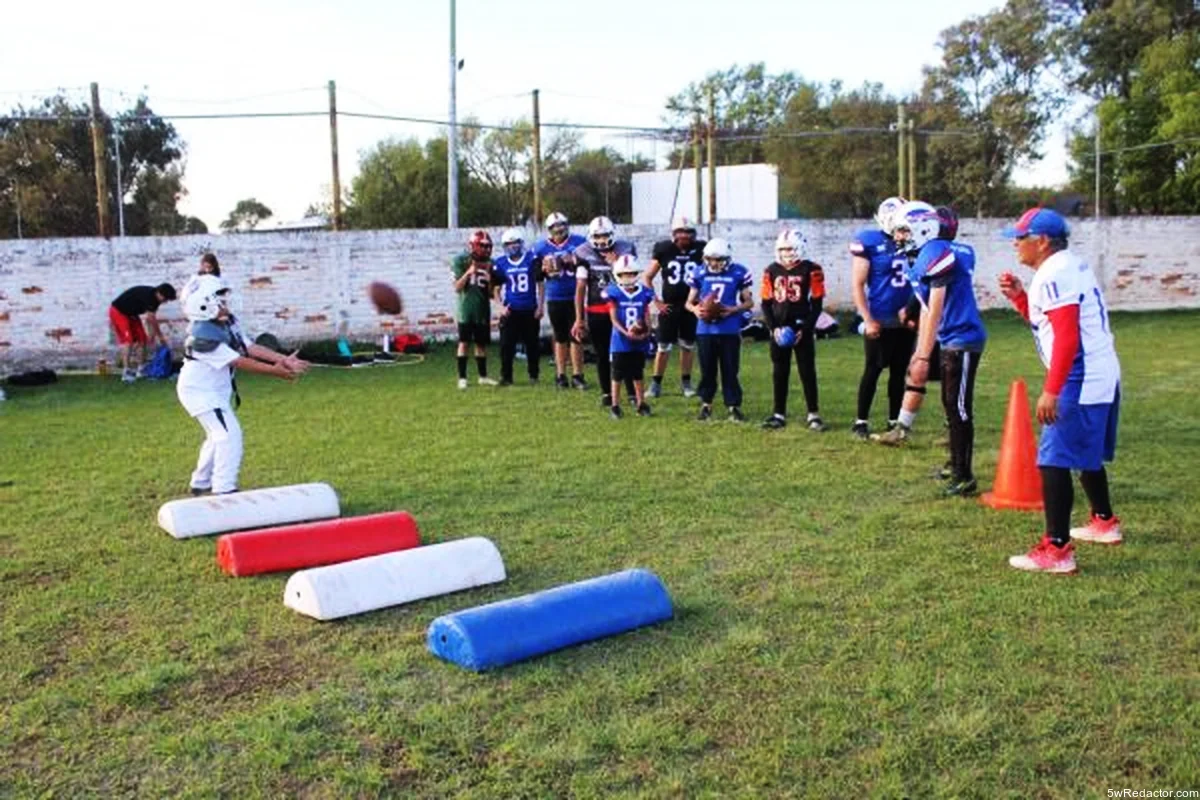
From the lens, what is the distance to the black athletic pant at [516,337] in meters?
13.8

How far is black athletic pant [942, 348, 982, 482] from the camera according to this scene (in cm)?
763

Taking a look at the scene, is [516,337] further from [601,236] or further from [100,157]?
[100,157]

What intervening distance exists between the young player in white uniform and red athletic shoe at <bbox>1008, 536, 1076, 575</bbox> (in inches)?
202

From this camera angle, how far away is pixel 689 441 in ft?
32.6

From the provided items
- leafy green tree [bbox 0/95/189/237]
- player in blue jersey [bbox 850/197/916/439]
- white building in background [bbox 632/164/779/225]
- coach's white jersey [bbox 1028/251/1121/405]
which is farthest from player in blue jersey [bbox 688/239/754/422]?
white building in background [bbox 632/164/779/225]

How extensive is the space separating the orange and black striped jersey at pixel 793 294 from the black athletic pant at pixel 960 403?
2564 mm

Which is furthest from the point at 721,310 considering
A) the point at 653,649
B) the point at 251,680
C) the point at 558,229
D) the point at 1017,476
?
the point at 251,680

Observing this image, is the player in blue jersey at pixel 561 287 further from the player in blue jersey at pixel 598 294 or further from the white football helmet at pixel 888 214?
the white football helmet at pixel 888 214

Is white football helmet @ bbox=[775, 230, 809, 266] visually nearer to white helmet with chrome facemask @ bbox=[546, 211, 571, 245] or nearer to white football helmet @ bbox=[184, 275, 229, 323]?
white helmet with chrome facemask @ bbox=[546, 211, 571, 245]

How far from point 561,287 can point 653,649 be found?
9273 millimetres

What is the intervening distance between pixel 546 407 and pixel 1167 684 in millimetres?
8324

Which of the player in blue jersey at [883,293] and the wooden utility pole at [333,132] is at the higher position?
the wooden utility pole at [333,132]

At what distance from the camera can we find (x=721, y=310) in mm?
10773

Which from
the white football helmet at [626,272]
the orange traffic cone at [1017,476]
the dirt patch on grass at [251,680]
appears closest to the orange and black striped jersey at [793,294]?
the white football helmet at [626,272]
